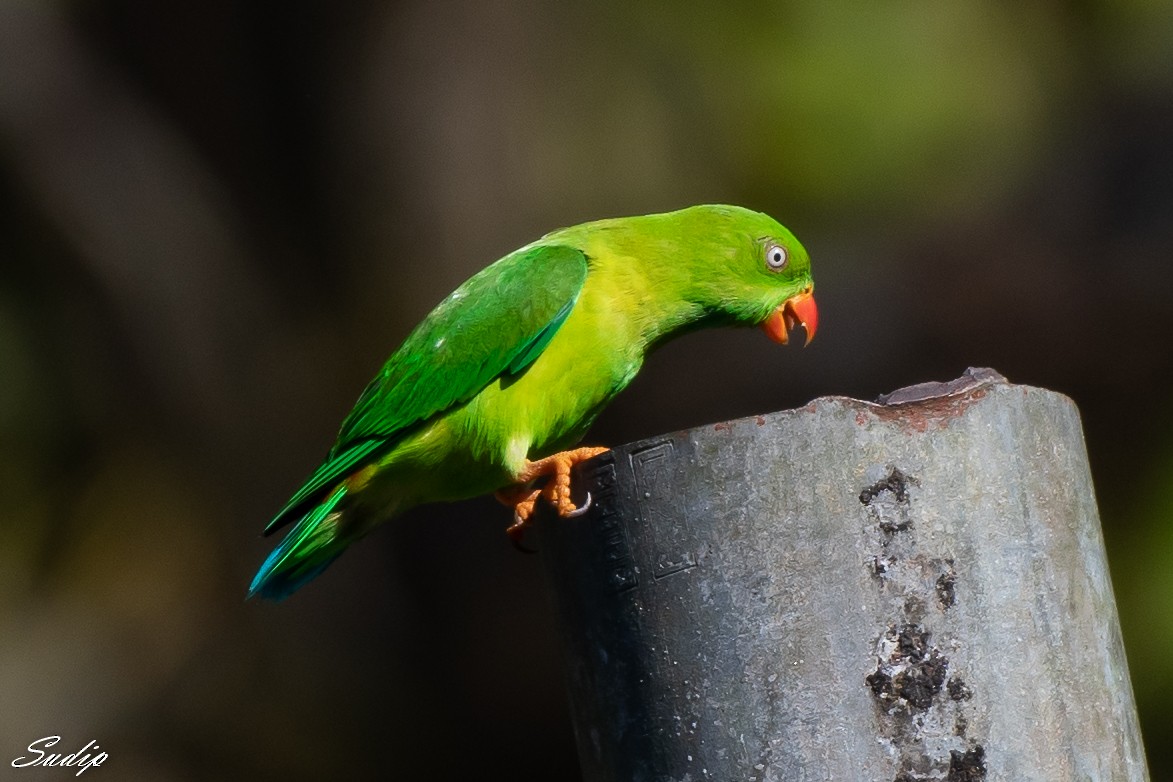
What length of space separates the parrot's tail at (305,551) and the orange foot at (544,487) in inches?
21.1

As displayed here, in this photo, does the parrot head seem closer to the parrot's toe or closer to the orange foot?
the orange foot

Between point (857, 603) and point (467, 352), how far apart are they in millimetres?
2034

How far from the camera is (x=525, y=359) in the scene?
414 cm

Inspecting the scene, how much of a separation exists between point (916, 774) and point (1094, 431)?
662cm

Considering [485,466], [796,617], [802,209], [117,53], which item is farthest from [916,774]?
[117,53]

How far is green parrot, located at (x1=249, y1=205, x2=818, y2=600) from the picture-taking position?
13.6 ft

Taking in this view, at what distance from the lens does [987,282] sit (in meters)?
8.91

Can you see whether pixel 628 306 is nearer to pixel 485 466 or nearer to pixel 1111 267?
pixel 485 466

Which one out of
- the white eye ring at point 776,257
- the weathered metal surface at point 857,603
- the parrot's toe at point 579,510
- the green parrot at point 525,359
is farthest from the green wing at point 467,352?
the weathered metal surface at point 857,603

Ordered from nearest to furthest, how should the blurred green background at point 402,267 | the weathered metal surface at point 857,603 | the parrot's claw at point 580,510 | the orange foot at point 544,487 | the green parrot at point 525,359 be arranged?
the weathered metal surface at point 857,603 → the parrot's claw at point 580,510 → the orange foot at point 544,487 → the green parrot at point 525,359 → the blurred green background at point 402,267

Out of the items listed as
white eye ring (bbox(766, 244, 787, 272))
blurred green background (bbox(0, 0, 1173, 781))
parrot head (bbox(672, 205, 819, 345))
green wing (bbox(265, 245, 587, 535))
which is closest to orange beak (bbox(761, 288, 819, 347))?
parrot head (bbox(672, 205, 819, 345))

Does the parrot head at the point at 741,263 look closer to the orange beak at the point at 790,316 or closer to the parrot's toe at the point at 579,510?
the orange beak at the point at 790,316

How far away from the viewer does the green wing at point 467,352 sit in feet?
13.6

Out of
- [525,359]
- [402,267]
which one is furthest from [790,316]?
[402,267]
